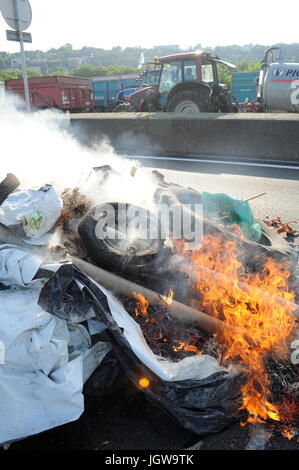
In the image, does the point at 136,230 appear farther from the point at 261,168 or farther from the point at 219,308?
the point at 261,168

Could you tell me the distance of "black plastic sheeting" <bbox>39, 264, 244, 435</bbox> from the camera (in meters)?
2.26

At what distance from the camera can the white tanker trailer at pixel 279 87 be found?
1220cm

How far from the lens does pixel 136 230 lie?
11.7 ft

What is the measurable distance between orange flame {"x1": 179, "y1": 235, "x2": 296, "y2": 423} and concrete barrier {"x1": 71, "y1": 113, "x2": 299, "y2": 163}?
217 inches

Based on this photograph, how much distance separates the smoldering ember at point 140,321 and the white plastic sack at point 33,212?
0.04ft

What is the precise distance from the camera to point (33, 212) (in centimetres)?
332

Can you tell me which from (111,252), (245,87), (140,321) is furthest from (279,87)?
(245,87)

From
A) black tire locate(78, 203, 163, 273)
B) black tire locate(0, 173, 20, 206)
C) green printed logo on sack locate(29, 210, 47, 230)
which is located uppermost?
black tire locate(0, 173, 20, 206)

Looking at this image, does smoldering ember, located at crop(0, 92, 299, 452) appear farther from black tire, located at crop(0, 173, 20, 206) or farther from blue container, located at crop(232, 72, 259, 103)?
blue container, located at crop(232, 72, 259, 103)

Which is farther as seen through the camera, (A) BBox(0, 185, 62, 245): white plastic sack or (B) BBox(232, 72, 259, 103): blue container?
(B) BBox(232, 72, 259, 103): blue container

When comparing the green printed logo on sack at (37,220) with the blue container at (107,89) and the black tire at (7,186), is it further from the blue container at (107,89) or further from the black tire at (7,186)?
the blue container at (107,89)

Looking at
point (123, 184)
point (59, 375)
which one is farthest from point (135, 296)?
point (123, 184)

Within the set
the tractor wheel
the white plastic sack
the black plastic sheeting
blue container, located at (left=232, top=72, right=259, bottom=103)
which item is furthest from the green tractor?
blue container, located at (left=232, top=72, right=259, bottom=103)

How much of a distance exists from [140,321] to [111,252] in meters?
0.65
